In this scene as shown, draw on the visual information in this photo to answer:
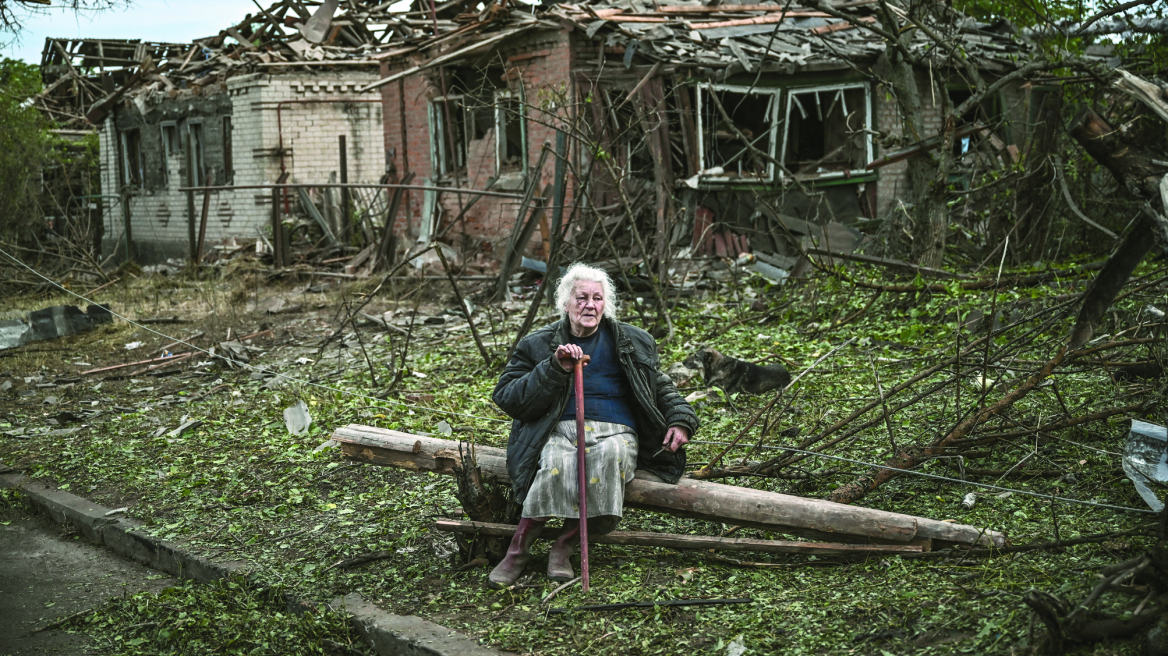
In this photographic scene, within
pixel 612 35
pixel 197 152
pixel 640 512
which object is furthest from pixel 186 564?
pixel 197 152

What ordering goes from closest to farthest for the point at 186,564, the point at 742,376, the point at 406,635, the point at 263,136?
the point at 406,635, the point at 186,564, the point at 742,376, the point at 263,136

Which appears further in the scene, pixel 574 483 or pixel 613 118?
pixel 613 118

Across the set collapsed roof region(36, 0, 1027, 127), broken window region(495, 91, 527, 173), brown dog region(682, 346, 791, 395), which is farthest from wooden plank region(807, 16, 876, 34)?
brown dog region(682, 346, 791, 395)

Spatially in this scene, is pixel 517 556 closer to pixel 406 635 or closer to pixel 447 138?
pixel 406 635

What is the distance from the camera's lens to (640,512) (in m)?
5.04

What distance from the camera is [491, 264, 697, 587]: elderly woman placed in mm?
4141

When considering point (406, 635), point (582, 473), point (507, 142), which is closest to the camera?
point (406, 635)

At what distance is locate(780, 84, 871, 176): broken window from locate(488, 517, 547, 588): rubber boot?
36.6 ft

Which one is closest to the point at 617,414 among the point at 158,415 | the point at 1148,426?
the point at 1148,426

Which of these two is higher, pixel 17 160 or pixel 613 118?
pixel 613 118

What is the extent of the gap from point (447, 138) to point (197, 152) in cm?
810

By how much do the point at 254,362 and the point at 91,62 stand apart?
23.1 meters

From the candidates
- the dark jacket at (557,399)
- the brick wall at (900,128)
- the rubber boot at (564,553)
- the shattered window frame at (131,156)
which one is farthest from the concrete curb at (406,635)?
the shattered window frame at (131,156)

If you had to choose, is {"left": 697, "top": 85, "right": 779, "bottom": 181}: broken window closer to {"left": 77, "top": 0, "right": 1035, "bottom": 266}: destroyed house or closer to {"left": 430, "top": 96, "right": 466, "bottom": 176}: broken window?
{"left": 77, "top": 0, "right": 1035, "bottom": 266}: destroyed house
